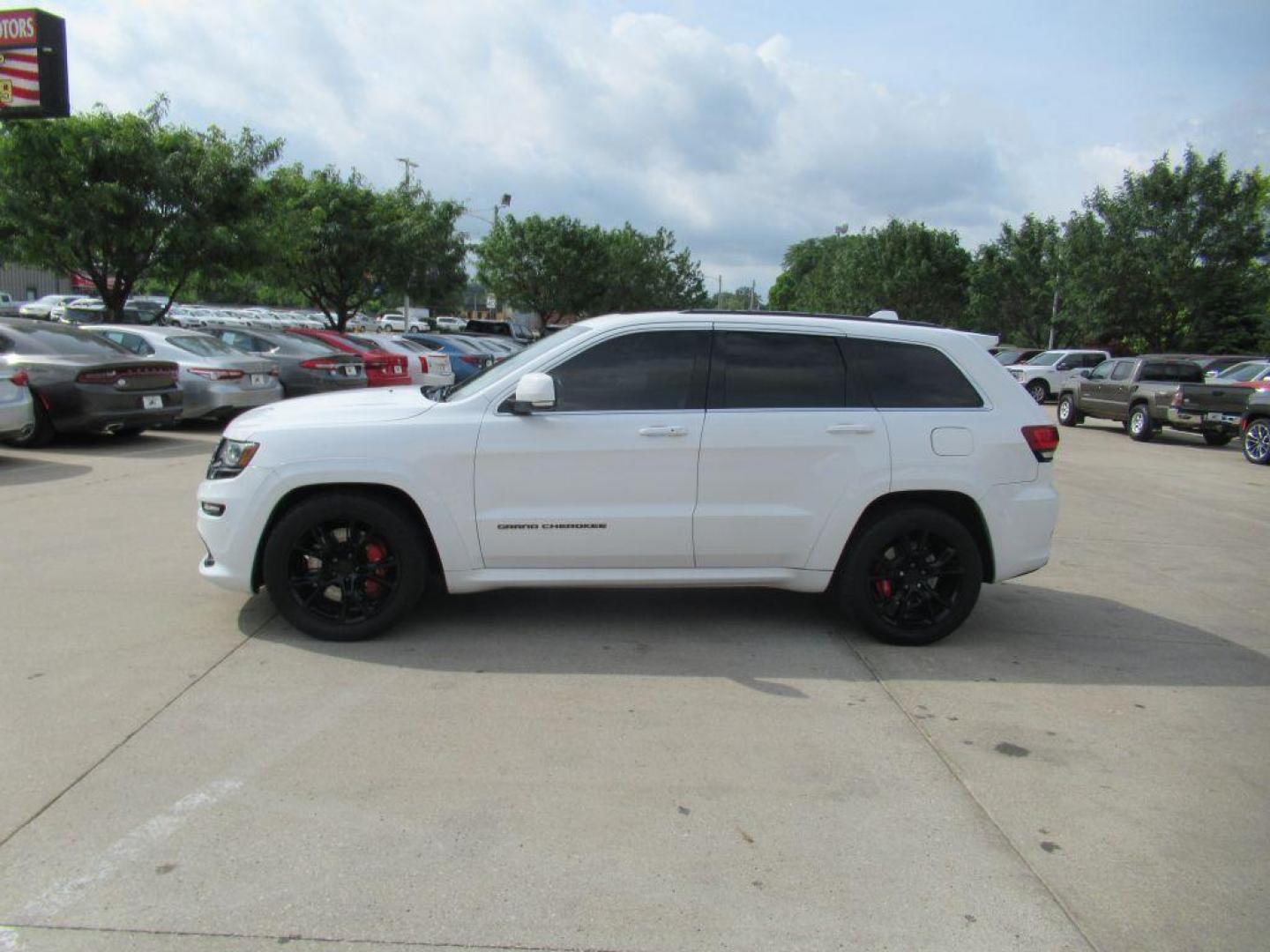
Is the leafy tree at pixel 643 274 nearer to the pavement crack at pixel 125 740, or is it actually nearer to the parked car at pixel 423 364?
the parked car at pixel 423 364

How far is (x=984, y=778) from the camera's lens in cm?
380

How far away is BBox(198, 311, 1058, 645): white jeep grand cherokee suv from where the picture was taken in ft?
16.3

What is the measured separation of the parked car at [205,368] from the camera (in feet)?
43.7

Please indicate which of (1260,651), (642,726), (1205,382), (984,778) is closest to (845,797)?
(984,778)

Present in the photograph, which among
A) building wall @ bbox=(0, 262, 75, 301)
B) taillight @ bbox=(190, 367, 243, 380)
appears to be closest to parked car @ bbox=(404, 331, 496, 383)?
taillight @ bbox=(190, 367, 243, 380)

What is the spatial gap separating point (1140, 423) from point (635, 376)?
17.7 meters

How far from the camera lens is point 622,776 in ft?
12.2

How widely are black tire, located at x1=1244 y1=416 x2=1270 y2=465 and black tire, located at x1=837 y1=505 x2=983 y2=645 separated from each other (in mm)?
13785

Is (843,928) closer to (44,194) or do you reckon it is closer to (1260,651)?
(1260,651)

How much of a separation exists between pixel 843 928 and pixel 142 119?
20.3m

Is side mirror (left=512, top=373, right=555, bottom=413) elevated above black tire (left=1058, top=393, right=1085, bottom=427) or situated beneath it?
elevated above

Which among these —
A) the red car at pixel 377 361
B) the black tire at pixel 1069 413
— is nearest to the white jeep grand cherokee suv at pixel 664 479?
the red car at pixel 377 361

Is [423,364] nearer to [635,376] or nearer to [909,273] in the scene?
[635,376]

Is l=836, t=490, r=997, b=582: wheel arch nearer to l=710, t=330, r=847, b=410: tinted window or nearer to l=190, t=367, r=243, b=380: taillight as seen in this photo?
l=710, t=330, r=847, b=410: tinted window
